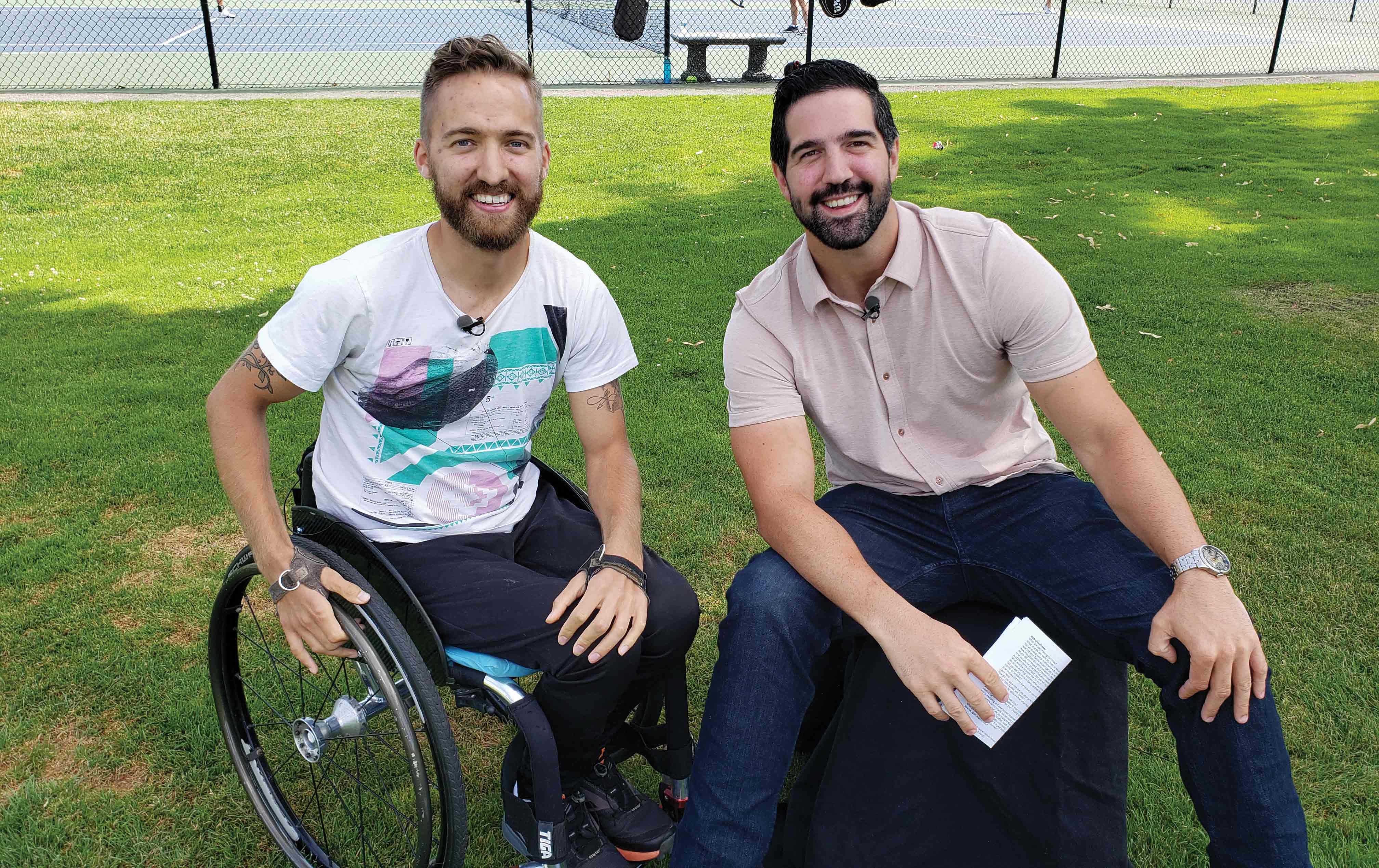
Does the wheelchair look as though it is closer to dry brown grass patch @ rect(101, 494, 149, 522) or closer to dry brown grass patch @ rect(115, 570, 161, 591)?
dry brown grass patch @ rect(115, 570, 161, 591)

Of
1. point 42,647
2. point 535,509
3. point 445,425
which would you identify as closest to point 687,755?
point 535,509

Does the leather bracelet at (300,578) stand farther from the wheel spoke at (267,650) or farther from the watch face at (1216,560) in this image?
the watch face at (1216,560)

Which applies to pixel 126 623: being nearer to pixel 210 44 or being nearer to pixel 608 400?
pixel 608 400

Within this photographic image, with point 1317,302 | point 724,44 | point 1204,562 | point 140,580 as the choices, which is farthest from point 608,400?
point 724,44

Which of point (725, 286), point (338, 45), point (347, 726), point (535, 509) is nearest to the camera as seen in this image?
point (347, 726)

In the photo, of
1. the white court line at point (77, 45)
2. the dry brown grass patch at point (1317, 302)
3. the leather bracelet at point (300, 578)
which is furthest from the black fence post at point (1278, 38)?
the white court line at point (77, 45)

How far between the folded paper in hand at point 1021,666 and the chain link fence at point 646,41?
10.2m

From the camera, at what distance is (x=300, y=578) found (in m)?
2.07

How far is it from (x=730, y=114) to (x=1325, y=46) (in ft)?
47.1

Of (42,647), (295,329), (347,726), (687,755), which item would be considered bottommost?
(42,647)

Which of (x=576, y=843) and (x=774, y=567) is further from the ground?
(x=774, y=567)

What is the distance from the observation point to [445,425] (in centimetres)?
238

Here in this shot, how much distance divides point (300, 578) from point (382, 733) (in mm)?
496

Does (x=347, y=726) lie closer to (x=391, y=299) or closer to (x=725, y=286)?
(x=391, y=299)
